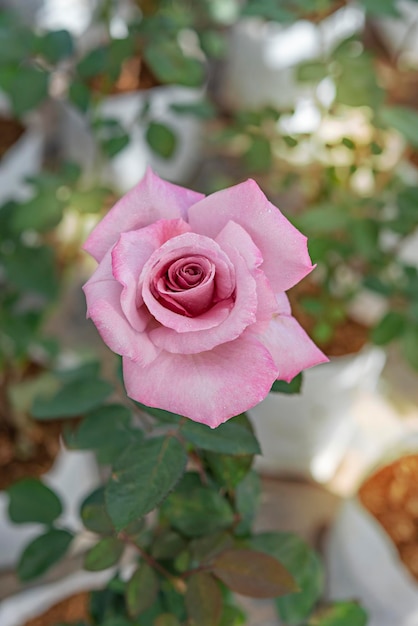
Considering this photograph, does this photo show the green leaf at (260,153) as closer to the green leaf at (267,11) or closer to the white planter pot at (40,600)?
the green leaf at (267,11)

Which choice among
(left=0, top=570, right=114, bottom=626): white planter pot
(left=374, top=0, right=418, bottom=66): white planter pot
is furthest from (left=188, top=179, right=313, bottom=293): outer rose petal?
(left=374, top=0, right=418, bottom=66): white planter pot

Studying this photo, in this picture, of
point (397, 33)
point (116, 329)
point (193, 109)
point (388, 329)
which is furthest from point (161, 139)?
point (397, 33)

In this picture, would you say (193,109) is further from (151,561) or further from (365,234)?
(151,561)

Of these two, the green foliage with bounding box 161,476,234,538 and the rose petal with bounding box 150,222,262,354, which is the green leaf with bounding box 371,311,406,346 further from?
the rose petal with bounding box 150,222,262,354

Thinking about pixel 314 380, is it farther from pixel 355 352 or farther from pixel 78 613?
pixel 78 613

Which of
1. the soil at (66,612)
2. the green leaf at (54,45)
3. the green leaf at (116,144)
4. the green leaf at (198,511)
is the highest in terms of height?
the green leaf at (54,45)

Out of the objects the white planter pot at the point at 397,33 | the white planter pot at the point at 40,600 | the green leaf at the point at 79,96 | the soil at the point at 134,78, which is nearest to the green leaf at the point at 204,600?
the white planter pot at the point at 40,600
